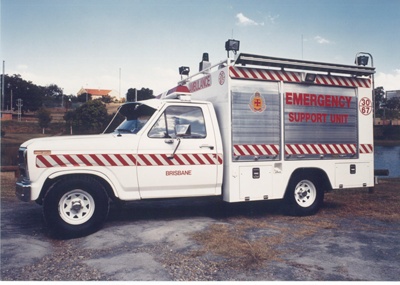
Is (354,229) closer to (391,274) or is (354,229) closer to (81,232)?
(391,274)

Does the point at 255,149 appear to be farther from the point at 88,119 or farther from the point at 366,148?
the point at 88,119

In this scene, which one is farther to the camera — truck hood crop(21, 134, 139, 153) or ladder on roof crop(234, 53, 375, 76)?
ladder on roof crop(234, 53, 375, 76)

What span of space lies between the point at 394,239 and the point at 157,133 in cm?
390

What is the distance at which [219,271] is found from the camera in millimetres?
3871

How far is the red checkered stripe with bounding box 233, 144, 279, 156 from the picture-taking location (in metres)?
6.16

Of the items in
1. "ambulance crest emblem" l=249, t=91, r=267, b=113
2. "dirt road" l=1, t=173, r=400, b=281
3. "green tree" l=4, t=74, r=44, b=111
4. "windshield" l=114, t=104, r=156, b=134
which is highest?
"green tree" l=4, t=74, r=44, b=111

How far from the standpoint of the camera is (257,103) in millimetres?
6395

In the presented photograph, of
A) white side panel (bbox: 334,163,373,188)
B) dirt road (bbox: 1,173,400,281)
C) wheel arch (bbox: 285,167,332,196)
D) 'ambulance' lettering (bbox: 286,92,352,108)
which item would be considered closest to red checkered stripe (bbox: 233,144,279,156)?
wheel arch (bbox: 285,167,332,196)

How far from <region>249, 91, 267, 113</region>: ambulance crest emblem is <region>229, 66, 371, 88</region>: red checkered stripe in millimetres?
330

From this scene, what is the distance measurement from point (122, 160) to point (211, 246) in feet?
6.30

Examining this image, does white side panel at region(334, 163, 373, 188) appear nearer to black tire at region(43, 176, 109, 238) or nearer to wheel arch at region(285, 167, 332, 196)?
wheel arch at region(285, 167, 332, 196)

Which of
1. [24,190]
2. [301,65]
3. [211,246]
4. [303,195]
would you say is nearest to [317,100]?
[301,65]

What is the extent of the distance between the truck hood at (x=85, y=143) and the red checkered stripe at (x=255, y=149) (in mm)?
1752

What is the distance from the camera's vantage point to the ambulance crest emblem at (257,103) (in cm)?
634
